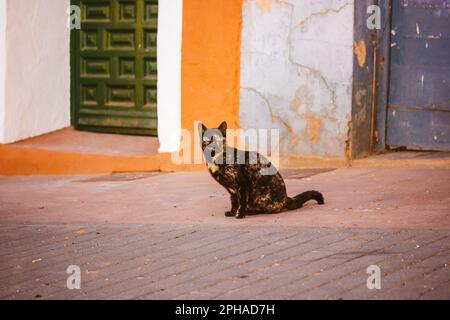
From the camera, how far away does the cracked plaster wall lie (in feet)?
30.0

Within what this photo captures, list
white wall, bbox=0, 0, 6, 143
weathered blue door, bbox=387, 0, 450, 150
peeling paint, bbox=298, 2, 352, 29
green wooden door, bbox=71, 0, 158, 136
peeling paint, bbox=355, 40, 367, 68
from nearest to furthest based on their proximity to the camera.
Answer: peeling paint, bbox=298, 2, 352, 29, peeling paint, bbox=355, 40, 367, 68, weathered blue door, bbox=387, 0, 450, 150, white wall, bbox=0, 0, 6, 143, green wooden door, bbox=71, 0, 158, 136

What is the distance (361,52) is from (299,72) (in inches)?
26.7

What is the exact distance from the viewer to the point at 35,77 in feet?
34.6

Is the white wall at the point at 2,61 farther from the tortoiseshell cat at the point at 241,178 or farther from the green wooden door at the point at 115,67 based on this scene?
the tortoiseshell cat at the point at 241,178

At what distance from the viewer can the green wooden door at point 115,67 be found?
1048 centimetres

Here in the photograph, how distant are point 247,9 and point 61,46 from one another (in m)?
2.63

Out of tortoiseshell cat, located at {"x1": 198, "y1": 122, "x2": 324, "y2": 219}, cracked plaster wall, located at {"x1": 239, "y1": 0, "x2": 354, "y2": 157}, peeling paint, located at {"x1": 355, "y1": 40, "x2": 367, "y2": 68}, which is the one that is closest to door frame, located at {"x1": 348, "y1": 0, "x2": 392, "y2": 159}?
peeling paint, located at {"x1": 355, "y1": 40, "x2": 367, "y2": 68}

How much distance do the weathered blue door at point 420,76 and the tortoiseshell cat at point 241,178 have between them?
9.76ft

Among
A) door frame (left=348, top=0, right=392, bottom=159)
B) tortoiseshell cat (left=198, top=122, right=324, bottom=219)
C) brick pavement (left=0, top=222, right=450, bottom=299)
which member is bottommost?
brick pavement (left=0, top=222, right=450, bottom=299)

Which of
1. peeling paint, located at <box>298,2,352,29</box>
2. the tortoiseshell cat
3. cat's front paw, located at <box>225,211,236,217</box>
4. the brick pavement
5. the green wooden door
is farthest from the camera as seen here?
the green wooden door

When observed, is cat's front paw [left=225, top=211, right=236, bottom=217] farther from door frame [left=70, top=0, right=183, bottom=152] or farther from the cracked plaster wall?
door frame [left=70, top=0, right=183, bottom=152]

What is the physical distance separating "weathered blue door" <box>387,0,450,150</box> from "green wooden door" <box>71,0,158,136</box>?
9.18ft

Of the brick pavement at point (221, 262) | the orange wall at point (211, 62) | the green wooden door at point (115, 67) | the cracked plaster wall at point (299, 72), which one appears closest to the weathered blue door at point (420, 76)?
the cracked plaster wall at point (299, 72)

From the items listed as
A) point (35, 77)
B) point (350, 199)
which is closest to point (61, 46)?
point (35, 77)
